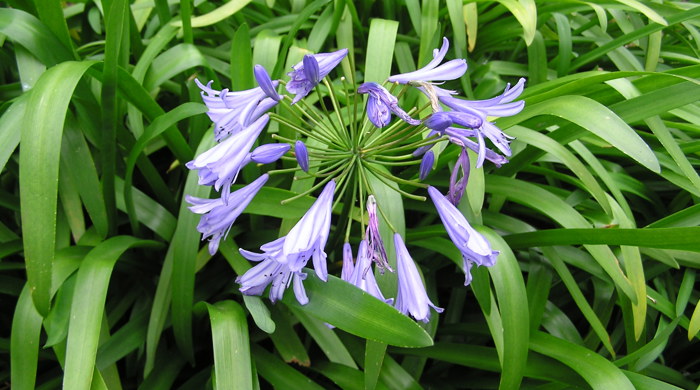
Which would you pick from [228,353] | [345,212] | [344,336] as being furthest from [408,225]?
[228,353]

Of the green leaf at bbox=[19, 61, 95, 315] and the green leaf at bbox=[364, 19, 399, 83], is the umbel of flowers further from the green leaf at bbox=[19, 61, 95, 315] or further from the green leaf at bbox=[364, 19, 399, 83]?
the green leaf at bbox=[364, 19, 399, 83]

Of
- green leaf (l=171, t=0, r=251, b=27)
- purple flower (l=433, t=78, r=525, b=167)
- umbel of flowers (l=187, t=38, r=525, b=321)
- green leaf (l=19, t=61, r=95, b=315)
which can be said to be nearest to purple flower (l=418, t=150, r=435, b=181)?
umbel of flowers (l=187, t=38, r=525, b=321)

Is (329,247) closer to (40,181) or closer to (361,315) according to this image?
(361,315)

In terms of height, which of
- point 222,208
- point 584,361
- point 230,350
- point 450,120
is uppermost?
point 450,120

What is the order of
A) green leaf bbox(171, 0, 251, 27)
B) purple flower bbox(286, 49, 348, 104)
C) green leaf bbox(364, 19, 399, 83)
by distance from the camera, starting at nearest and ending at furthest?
purple flower bbox(286, 49, 348, 104) < green leaf bbox(364, 19, 399, 83) < green leaf bbox(171, 0, 251, 27)

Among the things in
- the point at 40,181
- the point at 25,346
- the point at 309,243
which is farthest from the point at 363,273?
the point at 25,346

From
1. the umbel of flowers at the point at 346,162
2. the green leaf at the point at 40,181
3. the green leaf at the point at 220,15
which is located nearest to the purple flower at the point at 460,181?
the umbel of flowers at the point at 346,162

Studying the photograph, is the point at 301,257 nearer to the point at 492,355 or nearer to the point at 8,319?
the point at 492,355
